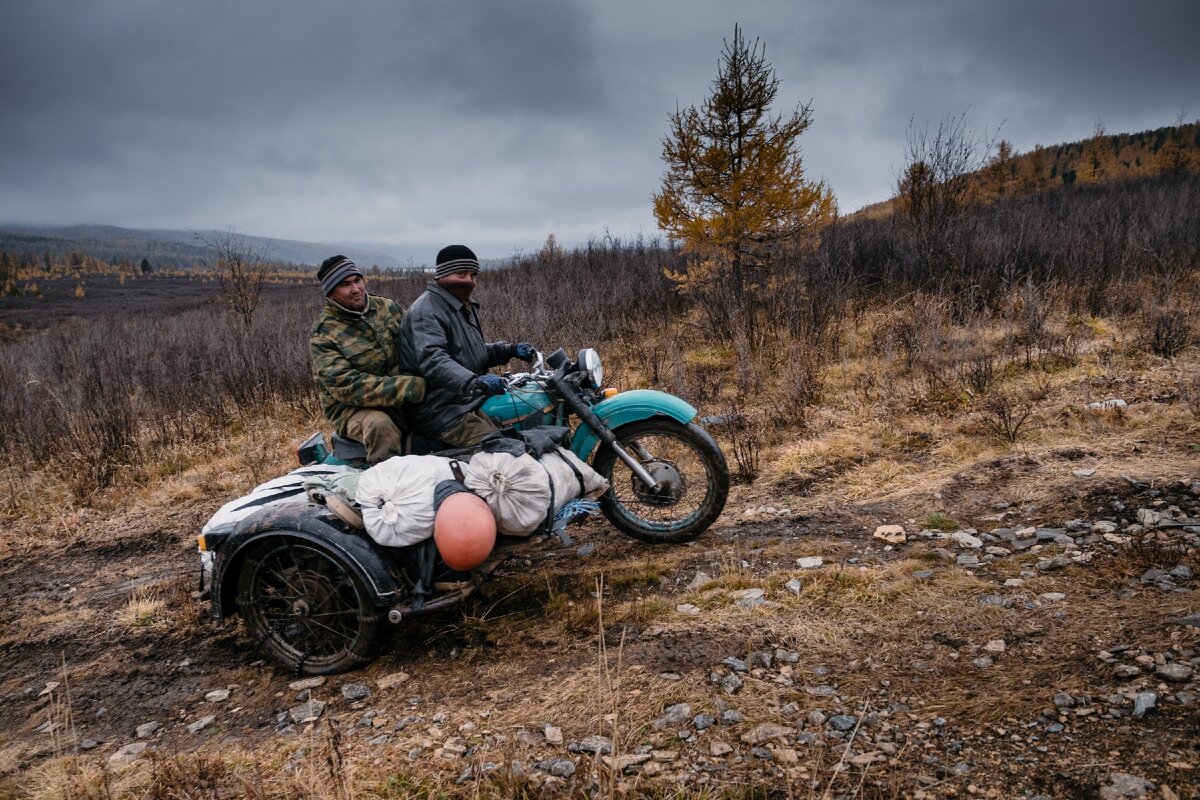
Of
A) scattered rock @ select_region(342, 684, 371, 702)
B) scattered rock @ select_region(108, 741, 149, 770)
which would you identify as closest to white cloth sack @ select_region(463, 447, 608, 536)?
scattered rock @ select_region(342, 684, 371, 702)

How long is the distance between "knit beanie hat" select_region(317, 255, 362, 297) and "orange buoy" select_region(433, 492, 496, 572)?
1833mm

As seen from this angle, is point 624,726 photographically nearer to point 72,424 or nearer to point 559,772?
point 559,772

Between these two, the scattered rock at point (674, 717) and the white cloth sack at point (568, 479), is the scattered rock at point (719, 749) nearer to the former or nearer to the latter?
the scattered rock at point (674, 717)

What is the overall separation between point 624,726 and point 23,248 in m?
159

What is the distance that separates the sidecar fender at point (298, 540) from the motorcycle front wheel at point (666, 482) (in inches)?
61.9

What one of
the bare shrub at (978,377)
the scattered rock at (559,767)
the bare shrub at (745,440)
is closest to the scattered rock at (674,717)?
the scattered rock at (559,767)

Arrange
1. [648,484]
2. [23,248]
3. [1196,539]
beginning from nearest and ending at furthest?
[1196,539], [648,484], [23,248]

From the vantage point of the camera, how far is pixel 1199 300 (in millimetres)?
8805

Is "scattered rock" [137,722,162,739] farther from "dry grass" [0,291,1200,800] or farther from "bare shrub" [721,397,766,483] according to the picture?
"bare shrub" [721,397,766,483]

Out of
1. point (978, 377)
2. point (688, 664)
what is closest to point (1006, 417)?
point (978, 377)

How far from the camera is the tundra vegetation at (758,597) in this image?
230 cm

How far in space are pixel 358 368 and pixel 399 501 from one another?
1.28 m

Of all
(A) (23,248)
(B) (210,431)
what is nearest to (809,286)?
(B) (210,431)

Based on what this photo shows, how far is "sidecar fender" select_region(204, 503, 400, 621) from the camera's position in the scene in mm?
3213
